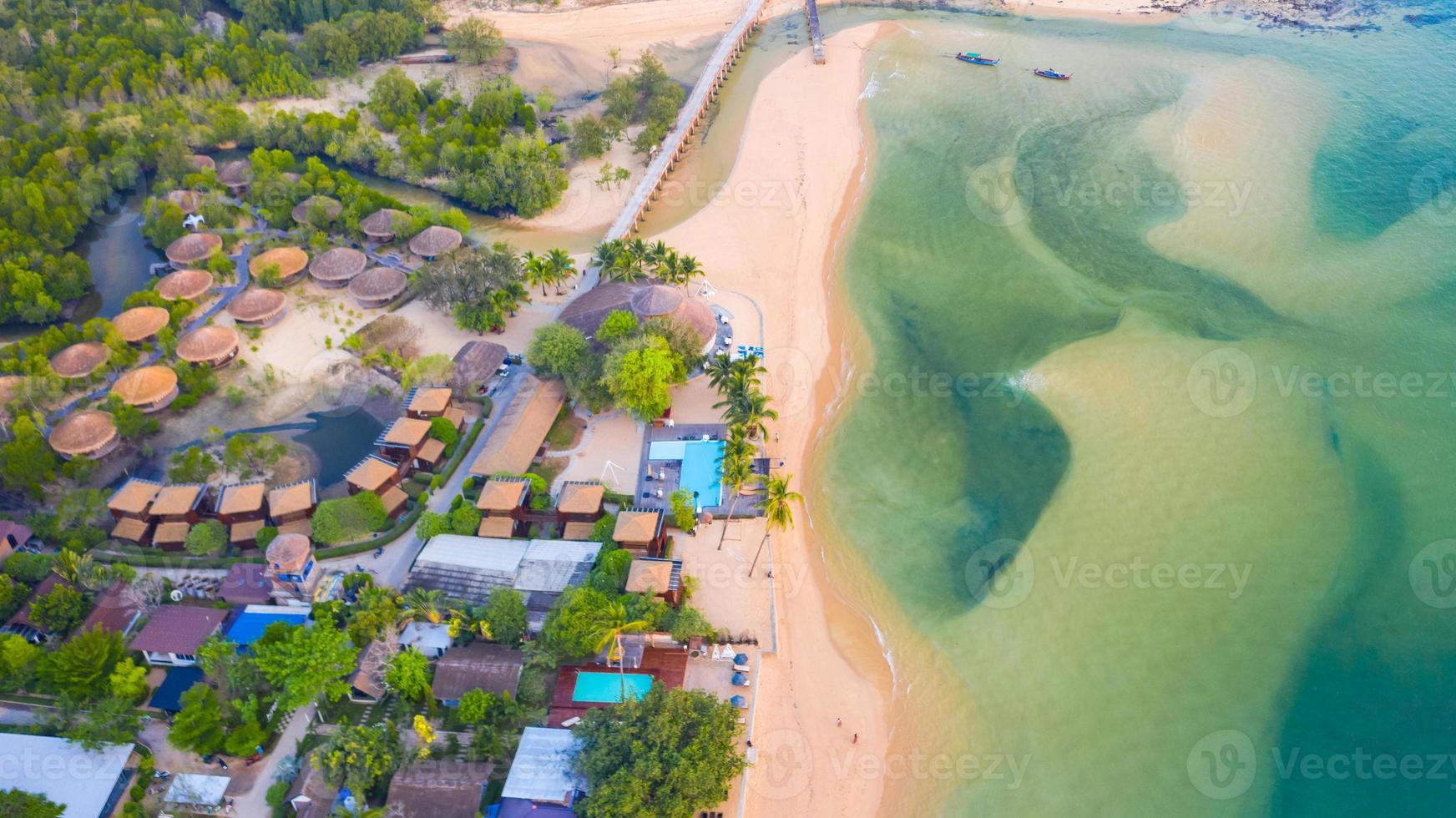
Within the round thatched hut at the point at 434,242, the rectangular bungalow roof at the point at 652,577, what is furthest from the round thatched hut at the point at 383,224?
the rectangular bungalow roof at the point at 652,577

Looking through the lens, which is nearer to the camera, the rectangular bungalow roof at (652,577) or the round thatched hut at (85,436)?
the rectangular bungalow roof at (652,577)

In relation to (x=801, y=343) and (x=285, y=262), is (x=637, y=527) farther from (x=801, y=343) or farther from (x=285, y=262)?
(x=285, y=262)

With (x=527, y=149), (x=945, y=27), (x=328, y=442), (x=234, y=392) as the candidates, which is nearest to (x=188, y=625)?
(x=328, y=442)

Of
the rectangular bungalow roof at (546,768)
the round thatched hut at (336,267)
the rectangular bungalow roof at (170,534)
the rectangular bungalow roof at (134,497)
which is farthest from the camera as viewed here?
the round thatched hut at (336,267)

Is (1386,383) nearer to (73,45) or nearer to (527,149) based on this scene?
(527,149)

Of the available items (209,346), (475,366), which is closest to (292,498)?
(475,366)

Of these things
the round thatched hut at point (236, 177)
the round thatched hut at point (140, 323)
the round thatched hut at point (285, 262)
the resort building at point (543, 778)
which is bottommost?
the resort building at point (543, 778)

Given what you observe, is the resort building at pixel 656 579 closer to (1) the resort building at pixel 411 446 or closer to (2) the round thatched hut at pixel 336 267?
(1) the resort building at pixel 411 446
